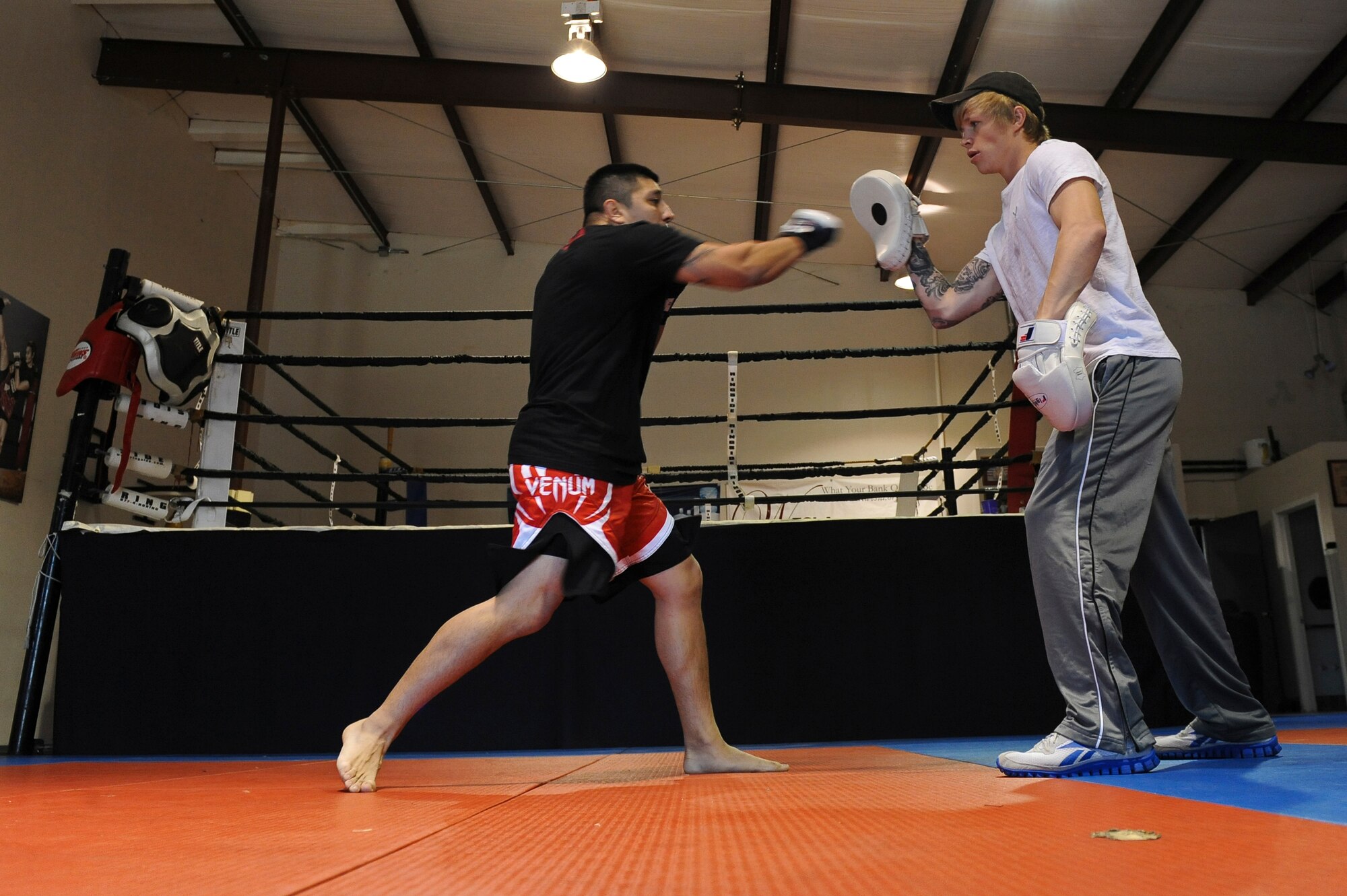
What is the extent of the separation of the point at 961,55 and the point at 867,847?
674cm

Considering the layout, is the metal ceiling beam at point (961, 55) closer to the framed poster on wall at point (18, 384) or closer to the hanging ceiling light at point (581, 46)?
the hanging ceiling light at point (581, 46)

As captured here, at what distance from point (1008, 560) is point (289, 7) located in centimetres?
653

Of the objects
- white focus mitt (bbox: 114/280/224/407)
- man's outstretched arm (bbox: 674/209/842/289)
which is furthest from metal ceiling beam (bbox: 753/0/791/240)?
Answer: man's outstretched arm (bbox: 674/209/842/289)

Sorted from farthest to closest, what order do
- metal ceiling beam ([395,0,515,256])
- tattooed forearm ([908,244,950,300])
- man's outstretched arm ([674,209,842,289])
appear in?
metal ceiling beam ([395,0,515,256])
tattooed forearm ([908,244,950,300])
man's outstretched arm ([674,209,842,289])

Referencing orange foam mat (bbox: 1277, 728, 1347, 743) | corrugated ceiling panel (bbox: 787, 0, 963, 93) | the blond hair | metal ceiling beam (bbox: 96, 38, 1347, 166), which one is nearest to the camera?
the blond hair

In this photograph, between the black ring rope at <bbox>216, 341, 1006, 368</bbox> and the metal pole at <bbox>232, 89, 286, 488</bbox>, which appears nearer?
the black ring rope at <bbox>216, 341, 1006, 368</bbox>

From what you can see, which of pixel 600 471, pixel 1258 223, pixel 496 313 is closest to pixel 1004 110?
pixel 600 471

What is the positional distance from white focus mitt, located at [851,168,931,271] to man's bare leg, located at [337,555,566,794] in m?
1.03

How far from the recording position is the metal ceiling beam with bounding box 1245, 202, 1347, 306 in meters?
8.58

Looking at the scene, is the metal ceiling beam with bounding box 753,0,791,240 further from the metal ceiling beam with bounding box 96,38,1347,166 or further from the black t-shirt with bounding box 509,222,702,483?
the black t-shirt with bounding box 509,222,702,483

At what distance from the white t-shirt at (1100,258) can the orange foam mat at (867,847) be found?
80 cm

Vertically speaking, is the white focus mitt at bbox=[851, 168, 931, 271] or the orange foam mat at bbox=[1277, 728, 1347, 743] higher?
the white focus mitt at bbox=[851, 168, 931, 271]

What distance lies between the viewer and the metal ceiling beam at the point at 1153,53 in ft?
20.1

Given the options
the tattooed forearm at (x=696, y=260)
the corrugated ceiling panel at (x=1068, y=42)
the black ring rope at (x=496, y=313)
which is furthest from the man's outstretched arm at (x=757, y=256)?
the corrugated ceiling panel at (x=1068, y=42)
